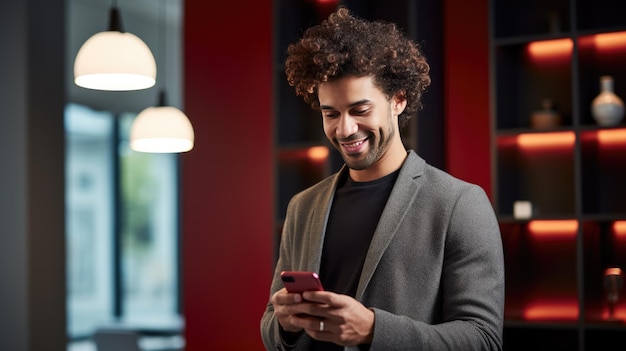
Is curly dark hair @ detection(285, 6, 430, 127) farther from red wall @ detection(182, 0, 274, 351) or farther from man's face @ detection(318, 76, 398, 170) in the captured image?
red wall @ detection(182, 0, 274, 351)

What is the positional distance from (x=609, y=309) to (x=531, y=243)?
1.64 ft

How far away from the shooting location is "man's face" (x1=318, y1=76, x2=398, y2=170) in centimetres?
214

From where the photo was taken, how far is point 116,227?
36.6 feet

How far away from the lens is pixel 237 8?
5.40 m

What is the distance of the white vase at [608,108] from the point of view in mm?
3891

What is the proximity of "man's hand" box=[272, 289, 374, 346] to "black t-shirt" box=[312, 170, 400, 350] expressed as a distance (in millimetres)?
223

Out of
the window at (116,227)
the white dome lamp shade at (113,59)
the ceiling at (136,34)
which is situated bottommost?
the window at (116,227)

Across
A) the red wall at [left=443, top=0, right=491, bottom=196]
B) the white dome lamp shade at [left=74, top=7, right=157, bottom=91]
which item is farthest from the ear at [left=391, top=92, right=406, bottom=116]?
the red wall at [left=443, top=0, right=491, bottom=196]

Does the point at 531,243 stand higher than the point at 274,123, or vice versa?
the point at 274,123

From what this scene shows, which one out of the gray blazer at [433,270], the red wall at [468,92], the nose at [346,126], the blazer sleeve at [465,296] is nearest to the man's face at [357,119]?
the nose at [346,126]

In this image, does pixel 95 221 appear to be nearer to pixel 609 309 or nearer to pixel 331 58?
pixel 609 309

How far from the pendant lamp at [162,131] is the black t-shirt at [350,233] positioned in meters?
2.57

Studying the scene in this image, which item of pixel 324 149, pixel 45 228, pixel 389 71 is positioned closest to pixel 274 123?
pixel 324 149

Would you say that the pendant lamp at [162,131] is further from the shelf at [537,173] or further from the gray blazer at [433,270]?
the gray blazer at [433,270]
